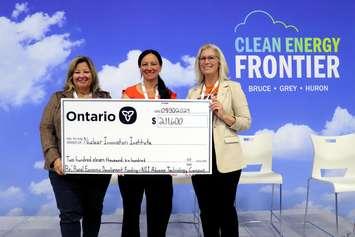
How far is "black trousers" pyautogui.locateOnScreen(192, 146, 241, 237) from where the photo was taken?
289 centimetres

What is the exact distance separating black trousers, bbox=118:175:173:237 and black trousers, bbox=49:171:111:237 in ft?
0.49

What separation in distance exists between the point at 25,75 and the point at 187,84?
165cm

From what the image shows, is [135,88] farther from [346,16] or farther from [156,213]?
[346,16]

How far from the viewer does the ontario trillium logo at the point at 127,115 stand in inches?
111

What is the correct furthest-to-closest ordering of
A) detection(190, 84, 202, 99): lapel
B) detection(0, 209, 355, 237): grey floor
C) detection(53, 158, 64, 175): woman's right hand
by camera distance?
1. detection(0, 209, 355, 237): grey floor
2. detection(190, 84, 202, 99): lapel
3. detection(53, 158, 64, 175): woman's right hand

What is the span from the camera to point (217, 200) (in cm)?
293

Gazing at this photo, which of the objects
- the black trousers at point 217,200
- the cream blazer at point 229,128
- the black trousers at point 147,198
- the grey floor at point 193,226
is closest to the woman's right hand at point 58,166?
the black trousers at point 147,198

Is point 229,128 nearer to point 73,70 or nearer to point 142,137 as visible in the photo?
point 142,137

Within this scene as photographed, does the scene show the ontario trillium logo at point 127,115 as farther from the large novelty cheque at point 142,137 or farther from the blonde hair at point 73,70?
the blonde hair at point 73,70

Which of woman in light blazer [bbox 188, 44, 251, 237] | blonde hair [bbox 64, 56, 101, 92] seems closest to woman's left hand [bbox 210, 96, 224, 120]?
woman in light blazer [bbox 188, 44, 251, 237]

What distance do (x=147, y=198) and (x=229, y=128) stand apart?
2.17 ft

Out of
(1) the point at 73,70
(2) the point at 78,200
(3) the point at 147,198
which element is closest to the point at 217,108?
(3) the point at 147,198

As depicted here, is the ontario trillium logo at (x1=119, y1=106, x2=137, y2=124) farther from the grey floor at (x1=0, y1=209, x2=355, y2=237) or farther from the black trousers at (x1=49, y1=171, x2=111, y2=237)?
the grey floor at (x1=0, y1=209, x2=355, y2=237)

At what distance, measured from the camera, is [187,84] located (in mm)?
4934
